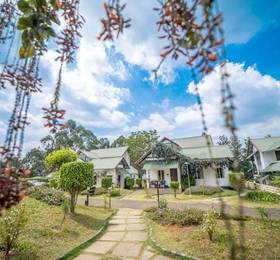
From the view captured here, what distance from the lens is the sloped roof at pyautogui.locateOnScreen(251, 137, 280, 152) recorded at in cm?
2607

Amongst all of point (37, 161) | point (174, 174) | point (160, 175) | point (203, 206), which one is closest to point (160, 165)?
point (160, 175)

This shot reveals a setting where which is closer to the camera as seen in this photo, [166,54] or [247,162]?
[166,54]

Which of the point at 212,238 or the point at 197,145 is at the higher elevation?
the point at 197,145

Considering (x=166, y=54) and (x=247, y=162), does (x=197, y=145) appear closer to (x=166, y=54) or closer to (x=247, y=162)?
(x=247, y=162)

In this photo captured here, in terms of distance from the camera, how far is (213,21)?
1.03 metres

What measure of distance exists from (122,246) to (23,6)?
21.0ft

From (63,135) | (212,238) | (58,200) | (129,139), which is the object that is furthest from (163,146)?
(63,135)

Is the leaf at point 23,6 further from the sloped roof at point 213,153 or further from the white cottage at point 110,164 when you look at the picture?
the white cottage at point 110,164

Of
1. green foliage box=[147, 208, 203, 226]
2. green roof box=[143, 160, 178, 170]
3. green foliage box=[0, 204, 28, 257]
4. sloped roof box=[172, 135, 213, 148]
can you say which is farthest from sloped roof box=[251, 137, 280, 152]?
green foliage box=[0, 204, 28, 257]

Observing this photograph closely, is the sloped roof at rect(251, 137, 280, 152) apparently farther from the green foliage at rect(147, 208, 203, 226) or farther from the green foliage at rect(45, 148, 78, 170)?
the green foliage at rect(45, 148, 78, 170)

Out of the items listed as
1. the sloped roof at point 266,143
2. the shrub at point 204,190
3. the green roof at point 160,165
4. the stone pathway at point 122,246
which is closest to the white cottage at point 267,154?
the sloped roof at point 266,143

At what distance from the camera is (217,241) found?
5902mm

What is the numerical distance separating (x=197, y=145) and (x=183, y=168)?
878cm

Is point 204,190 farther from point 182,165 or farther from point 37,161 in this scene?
point 37,161
